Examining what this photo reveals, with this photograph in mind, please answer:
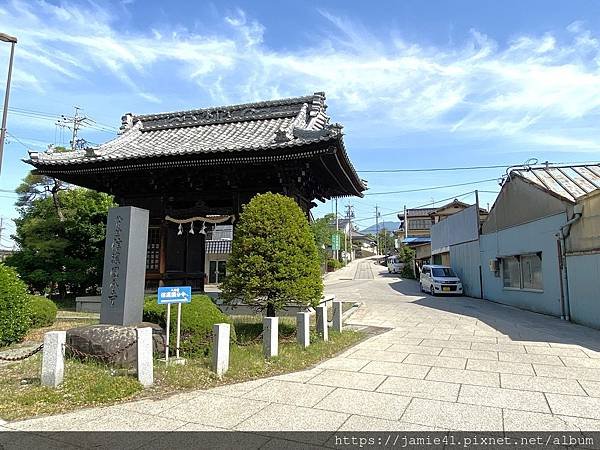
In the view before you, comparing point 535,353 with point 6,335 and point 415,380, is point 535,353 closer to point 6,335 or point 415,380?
point 415,380

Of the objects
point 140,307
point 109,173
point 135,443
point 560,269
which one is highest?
point 109,173

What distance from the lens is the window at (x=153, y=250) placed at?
1361 centimetres

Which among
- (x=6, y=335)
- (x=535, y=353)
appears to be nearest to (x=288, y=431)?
(x=535, y=353)

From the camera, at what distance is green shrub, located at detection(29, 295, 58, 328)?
33.2 ft

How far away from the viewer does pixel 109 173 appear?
1283 centimetres

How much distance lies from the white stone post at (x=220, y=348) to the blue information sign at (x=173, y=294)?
0.98 m

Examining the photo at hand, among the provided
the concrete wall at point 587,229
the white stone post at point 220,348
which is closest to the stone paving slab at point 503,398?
the white stone post at point 220,348

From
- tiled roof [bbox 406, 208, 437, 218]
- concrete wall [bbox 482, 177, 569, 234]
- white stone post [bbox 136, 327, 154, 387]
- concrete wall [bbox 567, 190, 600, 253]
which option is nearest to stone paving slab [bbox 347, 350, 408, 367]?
white stone post [bbox 136, 327, 154, 387]

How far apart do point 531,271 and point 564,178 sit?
3.91 meters

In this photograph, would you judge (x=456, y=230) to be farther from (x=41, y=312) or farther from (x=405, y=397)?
(x=41, y=312)

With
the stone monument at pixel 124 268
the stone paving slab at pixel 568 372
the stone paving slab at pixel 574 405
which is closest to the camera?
the stone paving slab at pixel 574 405

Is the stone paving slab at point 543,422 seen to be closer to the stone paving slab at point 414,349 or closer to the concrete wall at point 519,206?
the stone paving slab at point 414,349

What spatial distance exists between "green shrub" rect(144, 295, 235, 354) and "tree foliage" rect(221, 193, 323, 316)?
0.89 metres

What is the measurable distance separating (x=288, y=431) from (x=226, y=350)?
240 centimetres
